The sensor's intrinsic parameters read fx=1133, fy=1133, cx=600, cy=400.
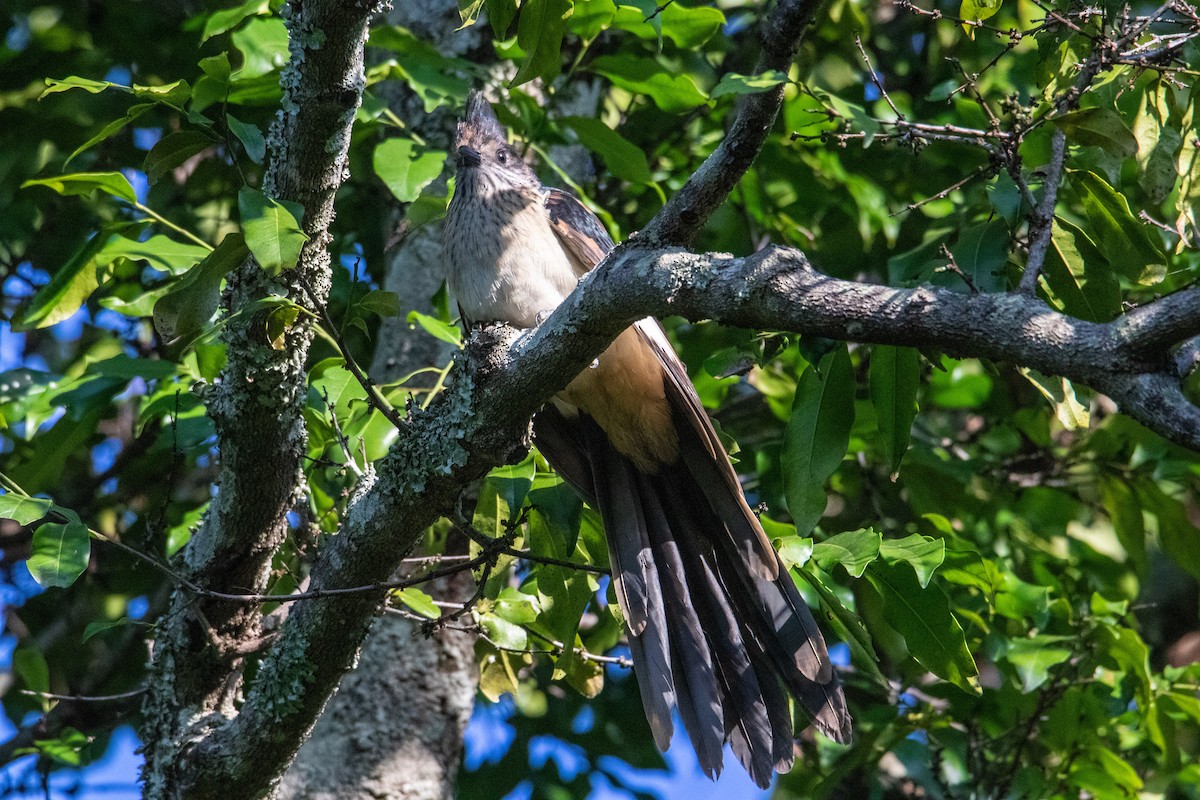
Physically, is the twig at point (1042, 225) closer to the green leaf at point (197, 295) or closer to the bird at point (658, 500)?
the bird at point (658, 500)

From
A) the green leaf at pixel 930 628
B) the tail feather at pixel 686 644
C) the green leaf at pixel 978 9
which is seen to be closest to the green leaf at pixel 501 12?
the green leaf at pixel 978 9

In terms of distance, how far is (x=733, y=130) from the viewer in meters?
1.70

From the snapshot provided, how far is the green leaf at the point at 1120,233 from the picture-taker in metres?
2.17

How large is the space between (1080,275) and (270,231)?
152 cm

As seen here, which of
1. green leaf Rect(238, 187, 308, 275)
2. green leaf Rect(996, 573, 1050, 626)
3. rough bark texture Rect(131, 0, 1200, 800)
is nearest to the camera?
rough bark texture Rect(131, 0, 1200, 800)

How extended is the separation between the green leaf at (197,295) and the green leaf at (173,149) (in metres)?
0.30

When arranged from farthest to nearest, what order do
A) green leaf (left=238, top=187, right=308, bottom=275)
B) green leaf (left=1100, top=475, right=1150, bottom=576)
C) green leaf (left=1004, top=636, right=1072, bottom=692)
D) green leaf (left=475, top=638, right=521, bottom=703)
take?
green leaf (left=1100, top=475, right=1150, bottom=576)
green leaf (left=1004, top=636, right=1072, bottom=692)
green leaf (left=475, top=638, right=521, bottom=703)
green leaf (left=238, top=187, right=308, bottom=275)

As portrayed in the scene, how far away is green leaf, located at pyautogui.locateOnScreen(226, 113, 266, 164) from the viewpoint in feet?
6.59

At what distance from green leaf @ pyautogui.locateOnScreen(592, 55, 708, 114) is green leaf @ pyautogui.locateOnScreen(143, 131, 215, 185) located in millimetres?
1234

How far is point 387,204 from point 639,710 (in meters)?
1.99

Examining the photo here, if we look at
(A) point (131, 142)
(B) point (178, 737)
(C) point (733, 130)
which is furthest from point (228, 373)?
(A) point (131, 142)

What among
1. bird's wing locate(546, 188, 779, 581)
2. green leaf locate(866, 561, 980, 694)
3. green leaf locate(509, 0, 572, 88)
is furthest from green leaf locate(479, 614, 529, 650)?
green leaf locate(509, 0, 572, 88)

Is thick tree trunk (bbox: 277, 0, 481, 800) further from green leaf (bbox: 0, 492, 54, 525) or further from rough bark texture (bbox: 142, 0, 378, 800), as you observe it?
green leaf (bbox: 0, 492, 54, 525)

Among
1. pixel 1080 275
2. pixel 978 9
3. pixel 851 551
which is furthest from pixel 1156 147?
pixel 851 551
